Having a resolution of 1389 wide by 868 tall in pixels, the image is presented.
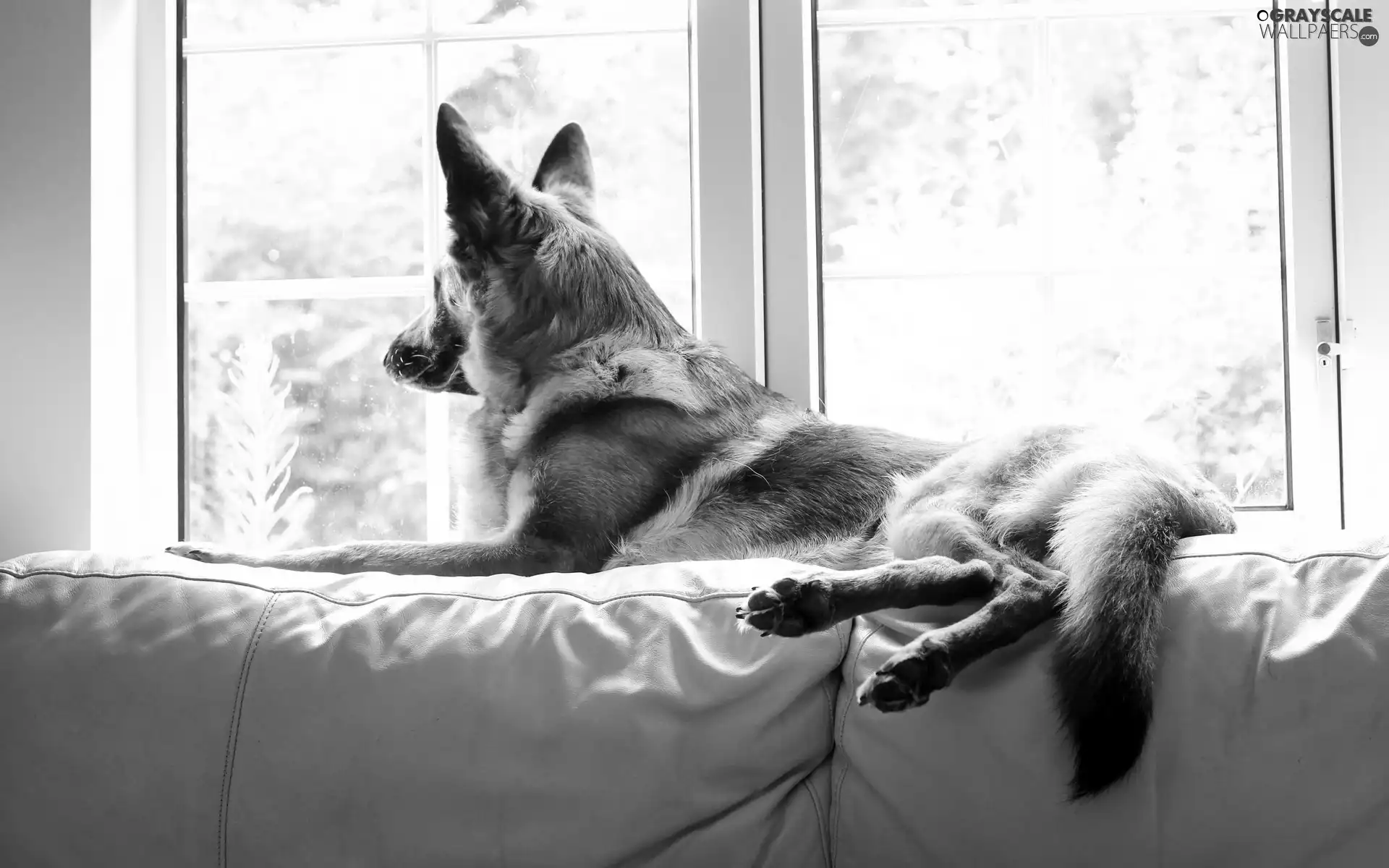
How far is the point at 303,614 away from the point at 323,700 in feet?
0.40

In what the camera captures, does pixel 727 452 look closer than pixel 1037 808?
No

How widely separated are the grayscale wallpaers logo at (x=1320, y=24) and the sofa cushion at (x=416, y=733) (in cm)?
155

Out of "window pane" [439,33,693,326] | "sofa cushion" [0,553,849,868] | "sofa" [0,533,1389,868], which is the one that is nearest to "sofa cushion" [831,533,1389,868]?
"sofa" [0,533,1389,868]

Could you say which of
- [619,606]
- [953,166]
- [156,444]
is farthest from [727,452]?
[156,444]

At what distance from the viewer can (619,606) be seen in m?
1.07

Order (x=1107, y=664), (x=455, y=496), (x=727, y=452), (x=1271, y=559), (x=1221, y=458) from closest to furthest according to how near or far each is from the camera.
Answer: (x=1107, y=664) < (x=1271, y=559) < (x=727, y=452) < (x=455, y=496) < (x=1221, y=458)

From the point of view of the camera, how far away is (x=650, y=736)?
0.95m

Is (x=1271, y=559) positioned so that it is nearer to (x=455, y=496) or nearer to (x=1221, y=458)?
(x=1221, y=458)

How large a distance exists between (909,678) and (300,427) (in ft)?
4.96

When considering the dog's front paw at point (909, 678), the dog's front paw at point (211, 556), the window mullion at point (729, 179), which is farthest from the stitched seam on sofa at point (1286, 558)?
A: the dog's front paw at point (211, 556)

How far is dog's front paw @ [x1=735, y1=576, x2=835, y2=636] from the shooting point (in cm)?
91

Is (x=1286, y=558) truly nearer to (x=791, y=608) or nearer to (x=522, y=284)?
(x=791, y=608)

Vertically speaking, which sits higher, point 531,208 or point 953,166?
point 953,166

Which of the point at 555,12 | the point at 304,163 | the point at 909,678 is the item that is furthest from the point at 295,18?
the point at 909,678
